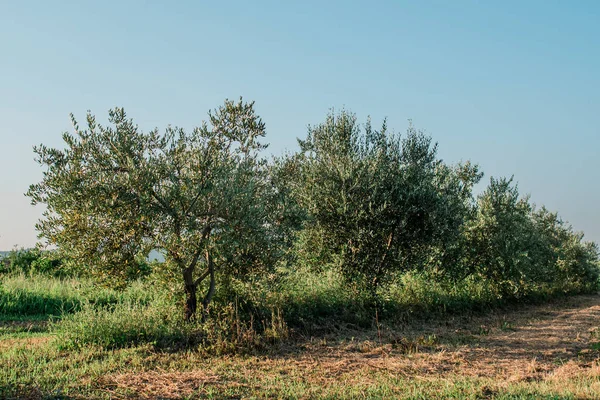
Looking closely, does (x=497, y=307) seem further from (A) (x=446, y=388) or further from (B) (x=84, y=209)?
(B) (x=84, y=209)

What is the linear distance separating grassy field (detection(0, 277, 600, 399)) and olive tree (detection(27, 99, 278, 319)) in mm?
2108

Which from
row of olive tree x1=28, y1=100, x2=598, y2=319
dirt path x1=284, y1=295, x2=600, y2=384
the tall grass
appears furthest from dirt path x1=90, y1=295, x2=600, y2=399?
the tall grass

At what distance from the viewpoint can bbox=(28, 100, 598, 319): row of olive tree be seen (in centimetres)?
1131

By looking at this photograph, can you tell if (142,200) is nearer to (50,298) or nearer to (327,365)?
(327,365)

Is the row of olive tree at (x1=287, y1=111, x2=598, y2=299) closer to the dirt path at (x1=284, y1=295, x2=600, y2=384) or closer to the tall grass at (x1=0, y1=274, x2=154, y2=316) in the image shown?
the dirt path at (x1=284, y1=295, x2=600, y2=384)

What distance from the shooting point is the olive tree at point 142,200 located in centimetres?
1115

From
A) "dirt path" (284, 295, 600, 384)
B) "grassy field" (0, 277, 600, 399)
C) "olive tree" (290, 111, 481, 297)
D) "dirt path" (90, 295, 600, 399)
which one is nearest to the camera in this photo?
"grassy field" (0, 277, 600, 399)

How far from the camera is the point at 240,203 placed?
11.9 m

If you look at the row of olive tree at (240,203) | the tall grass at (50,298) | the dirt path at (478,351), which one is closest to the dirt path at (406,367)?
the dirt path at (478,351)

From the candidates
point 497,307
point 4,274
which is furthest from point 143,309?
point 4,274

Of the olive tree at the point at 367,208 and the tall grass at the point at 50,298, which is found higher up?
the olive tree at the point at 367,208

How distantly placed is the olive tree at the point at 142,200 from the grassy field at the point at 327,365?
2108 millimetres

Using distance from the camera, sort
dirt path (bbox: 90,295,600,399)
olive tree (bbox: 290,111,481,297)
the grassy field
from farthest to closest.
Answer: olive tree (bbox: 290,111,481,297), dirt path (bbox: 90,295,600,399), the grassy field

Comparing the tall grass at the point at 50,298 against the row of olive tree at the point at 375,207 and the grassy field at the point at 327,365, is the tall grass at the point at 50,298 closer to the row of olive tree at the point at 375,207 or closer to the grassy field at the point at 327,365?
the grassy field at the point at 327,365
